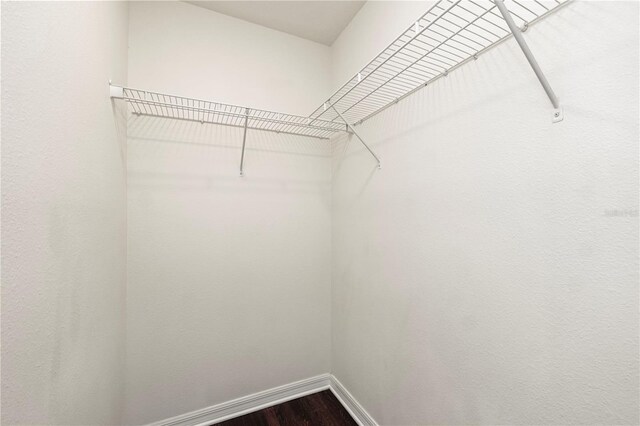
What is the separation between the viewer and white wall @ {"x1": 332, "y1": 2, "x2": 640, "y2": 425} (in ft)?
2.06

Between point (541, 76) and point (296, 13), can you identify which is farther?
point (296, 13)

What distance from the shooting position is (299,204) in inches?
72.6

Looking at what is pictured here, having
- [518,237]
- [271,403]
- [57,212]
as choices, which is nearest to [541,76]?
[518,237]

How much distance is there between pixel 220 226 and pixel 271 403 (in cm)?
125

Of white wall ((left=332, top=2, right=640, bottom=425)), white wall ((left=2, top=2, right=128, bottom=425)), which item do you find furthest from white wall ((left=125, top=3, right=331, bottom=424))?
white wall ((left=332, top=2, right=640, bottom=425))

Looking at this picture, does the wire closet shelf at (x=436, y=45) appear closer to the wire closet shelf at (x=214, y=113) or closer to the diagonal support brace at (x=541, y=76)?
the diagonal support brace at (x=541, y=76)

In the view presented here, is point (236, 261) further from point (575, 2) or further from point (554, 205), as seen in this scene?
point (575, 2)

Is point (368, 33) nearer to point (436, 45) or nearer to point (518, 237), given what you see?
point (436, 45)

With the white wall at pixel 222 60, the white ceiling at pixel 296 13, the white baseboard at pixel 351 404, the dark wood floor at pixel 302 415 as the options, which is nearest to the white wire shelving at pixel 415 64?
the white wall at pixel 222 60

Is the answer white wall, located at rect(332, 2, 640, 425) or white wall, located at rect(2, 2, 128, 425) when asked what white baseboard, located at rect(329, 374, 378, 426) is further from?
white wall, located at rect(2, 2, 128, 425)

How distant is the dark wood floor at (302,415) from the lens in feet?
5.15

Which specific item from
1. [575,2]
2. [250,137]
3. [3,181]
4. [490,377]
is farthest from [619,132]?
[250,137]

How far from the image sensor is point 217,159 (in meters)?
1.61

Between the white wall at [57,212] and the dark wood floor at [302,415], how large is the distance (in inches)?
33.0
